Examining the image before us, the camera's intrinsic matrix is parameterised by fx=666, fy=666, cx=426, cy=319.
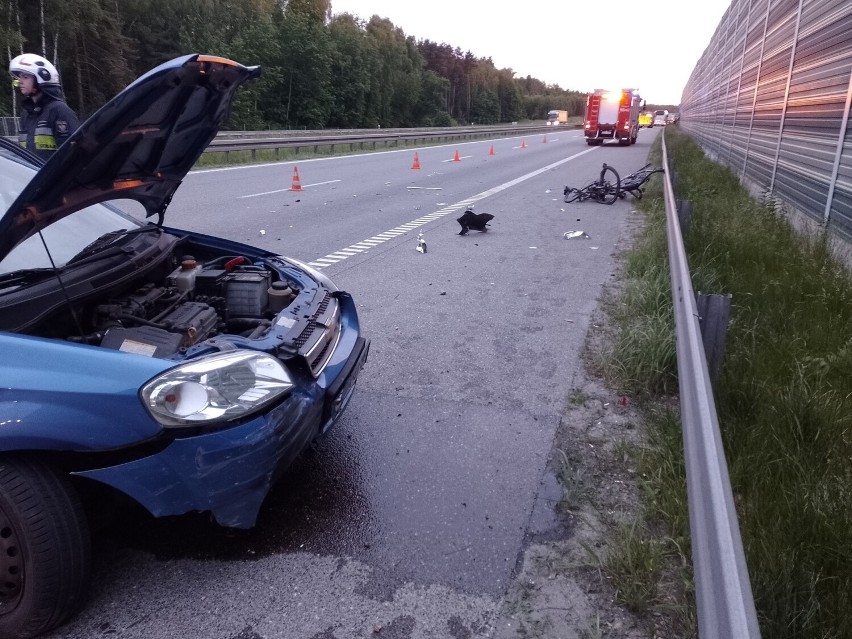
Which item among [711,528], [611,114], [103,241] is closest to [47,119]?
[103,241]

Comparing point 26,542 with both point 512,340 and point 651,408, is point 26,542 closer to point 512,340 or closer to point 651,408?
point 651,408

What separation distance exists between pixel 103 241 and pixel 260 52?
180 feet

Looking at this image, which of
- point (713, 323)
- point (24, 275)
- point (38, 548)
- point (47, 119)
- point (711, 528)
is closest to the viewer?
point (711, 528)

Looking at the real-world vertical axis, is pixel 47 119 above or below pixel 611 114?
below

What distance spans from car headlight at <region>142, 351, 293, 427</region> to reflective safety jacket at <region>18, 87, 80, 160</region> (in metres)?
4.98

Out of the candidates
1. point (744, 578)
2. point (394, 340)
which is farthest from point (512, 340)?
point (744, 578)

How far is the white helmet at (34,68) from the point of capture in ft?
20.4

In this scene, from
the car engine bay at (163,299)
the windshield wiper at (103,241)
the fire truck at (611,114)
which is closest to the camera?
the car engine bay at (163,299)

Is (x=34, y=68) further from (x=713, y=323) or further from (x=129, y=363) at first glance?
(x=713, y=323)

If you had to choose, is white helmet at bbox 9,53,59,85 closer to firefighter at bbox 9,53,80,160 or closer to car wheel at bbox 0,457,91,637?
firefighter at bbox 9,53,80,160

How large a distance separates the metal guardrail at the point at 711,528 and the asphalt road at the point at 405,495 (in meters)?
0.94

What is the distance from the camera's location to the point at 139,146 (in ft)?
10.6

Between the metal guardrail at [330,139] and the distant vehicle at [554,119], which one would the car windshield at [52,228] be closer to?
the metal guardrail at [330,139]

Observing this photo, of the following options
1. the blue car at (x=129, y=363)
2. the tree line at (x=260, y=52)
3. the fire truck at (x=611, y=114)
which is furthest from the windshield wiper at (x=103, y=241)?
the fire truck at (x=611, y=114)
